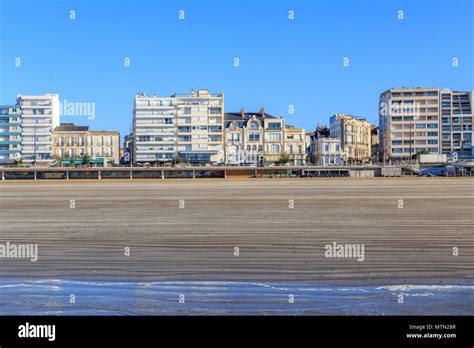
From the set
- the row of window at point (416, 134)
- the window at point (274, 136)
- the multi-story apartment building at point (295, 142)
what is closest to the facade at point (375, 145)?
the row of window at point (416, 134)

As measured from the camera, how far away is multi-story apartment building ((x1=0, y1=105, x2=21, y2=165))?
114 metres

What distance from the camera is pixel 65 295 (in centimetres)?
941

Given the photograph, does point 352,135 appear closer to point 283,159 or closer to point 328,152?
point 328,152

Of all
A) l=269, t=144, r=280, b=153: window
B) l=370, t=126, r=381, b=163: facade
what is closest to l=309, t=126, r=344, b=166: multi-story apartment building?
l=269, t=144, r=280, b=153: window

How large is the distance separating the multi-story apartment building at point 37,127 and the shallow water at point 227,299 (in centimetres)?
10881

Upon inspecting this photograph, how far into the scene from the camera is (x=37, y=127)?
114812 millimetres

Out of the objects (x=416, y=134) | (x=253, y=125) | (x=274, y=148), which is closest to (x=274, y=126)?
(x=253, y=125)

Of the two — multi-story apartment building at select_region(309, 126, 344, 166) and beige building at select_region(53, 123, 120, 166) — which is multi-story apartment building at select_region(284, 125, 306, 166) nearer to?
multi-story apartment building at select_region(309, 126, 344, 166)

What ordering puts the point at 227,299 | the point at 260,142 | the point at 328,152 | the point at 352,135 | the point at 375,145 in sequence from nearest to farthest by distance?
the point at 227,299 → the point at 260,142 → the point at 328,152 → the point at 352,135 → the point at 375,145

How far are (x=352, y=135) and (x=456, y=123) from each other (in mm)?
19647

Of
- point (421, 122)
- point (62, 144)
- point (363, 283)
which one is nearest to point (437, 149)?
point (421, 122)

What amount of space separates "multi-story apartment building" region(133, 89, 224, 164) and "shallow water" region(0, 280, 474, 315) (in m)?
102

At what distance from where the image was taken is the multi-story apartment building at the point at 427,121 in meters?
120
